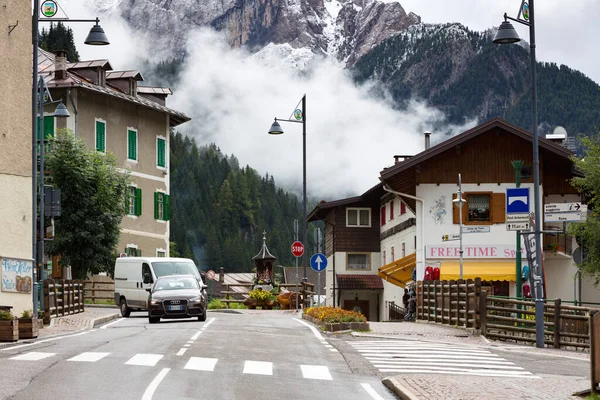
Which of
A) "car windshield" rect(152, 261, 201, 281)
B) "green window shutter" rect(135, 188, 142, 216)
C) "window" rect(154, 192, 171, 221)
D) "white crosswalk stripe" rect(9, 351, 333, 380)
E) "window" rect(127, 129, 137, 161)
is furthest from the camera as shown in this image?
"window" rect(154, 192, 171, 221)

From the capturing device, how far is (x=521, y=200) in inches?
1099

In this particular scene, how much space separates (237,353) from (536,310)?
28.8 ft

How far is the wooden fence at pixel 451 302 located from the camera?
1283 inches

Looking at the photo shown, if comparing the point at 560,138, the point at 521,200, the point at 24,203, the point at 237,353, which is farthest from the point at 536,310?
the point at 560,138

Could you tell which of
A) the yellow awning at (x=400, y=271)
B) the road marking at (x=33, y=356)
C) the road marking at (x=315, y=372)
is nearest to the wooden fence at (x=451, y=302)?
the road marking at (x=315, y=372)

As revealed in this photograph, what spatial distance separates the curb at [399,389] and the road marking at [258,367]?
6.32ft

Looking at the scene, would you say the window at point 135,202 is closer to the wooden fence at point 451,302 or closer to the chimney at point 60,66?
the chimney at point 60,66

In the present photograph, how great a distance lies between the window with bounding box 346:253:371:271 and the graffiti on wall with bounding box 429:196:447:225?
776 inches

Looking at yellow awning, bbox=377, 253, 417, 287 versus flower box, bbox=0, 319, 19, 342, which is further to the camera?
yellow awning, bbox=377, 253, 417, 287

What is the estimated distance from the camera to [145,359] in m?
20.1

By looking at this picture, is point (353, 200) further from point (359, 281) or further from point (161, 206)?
point (161, 206)

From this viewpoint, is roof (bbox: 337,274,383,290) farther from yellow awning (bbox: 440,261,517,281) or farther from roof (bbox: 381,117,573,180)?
roof (bbox: 381,117,573,180)

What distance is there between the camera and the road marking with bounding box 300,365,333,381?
1836 cm

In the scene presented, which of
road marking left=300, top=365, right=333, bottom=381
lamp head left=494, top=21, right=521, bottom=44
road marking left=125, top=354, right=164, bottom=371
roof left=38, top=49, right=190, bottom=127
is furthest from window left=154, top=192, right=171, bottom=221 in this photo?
road marking left=300, top=365, right=333, bottom=381
